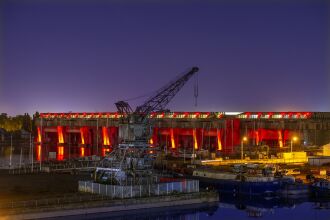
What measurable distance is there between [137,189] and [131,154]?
6128 millimetres

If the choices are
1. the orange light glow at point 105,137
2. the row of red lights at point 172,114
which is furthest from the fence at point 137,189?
the orange light glow at point 105,137

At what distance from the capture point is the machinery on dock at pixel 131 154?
126 feet

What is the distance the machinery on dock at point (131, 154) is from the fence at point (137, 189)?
1.65 m

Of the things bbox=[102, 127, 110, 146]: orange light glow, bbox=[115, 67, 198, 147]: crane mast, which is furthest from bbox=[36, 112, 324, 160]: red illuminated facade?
bbox=[115, 67, 198, 147]: crane mast

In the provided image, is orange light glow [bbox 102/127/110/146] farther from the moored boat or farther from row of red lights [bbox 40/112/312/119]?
the moored boat

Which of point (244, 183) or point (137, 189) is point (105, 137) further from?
point (137, 189)

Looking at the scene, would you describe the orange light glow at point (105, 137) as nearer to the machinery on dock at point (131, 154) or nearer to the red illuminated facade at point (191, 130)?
the red illuminated facade at point (191, 130)

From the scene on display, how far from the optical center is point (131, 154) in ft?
135

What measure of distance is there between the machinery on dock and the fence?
1.65 meters

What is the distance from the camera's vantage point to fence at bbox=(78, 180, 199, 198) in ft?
114

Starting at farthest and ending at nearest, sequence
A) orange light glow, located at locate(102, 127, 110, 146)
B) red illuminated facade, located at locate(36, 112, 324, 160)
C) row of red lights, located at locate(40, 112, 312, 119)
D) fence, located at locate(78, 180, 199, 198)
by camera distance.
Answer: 1. orange light glow, located at locate(102, 127, 110, 146)
2. row of red lights, located at locate(40, 112, 312, 119)
3. red illuminated facade, located at locate(36, 112, 324, 160)
4. fence, located at locate(78, 180, 199, 198)

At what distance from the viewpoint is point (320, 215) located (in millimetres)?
37906

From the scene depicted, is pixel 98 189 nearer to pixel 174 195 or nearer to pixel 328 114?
pixel 174 195

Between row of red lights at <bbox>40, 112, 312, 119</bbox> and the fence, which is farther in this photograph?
row of red lights at <bbox>40, 112, 312, 119</bbox>
